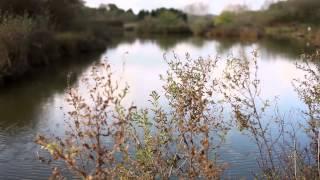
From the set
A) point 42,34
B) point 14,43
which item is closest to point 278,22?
point 42,34

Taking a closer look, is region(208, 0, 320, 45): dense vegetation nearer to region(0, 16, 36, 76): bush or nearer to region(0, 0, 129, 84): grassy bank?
region(0, 0, 129, 84): grassy bank

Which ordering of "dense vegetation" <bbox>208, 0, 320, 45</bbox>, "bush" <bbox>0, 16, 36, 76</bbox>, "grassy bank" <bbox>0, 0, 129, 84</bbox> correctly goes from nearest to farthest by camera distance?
"bush" <bbox>0, 16, 36, 76</bbox>
"grassy bank" <bbox>0, 0, 129, 84</bbox>
"dense vegetation" <bbox>208, 0, 320, 45</bbox>

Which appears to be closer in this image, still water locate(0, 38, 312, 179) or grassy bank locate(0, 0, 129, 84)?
still water locate(0, 38, 312, 179)

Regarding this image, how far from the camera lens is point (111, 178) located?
3.84 metres

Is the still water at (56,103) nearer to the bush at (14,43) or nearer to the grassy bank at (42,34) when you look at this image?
the bush at (14,43)

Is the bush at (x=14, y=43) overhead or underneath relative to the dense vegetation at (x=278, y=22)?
overhead

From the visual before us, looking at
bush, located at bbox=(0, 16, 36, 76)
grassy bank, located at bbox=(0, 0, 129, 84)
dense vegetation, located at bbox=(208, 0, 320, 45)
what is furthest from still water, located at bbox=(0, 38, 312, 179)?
dense vegetation, located at bbox=(208, 0, 320, 45)

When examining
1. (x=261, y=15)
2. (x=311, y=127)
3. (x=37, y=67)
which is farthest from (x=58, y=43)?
(x=261, y=15)

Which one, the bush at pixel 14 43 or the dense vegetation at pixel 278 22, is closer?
the bush at pixel 14 43

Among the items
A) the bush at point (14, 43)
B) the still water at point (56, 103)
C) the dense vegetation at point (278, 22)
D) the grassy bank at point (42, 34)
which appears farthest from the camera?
the dense vegetation at point (278, 22)

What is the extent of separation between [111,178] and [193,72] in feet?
4.62

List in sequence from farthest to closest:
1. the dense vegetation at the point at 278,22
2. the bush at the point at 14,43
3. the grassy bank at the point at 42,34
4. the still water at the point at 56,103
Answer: the dense vegetation at the point at 278,22
the grassy bank at the point at 42,34
the bush at the point at 14,43
the still water at the point at 56,103

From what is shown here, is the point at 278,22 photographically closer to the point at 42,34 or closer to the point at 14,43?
the point at 42,34

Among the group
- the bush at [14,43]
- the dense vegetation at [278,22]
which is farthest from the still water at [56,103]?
the dense vegetation at [278,22]
